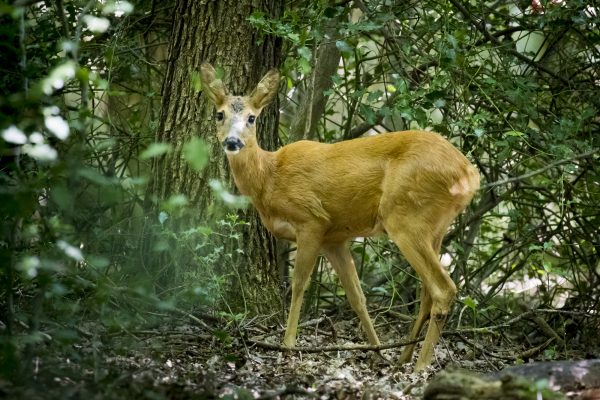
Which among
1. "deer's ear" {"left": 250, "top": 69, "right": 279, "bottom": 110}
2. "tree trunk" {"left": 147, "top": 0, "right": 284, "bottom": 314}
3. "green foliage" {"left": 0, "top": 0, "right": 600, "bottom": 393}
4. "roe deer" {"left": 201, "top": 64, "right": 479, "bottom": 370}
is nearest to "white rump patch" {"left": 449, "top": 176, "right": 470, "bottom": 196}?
"roe deer" {"left": 201, "top": 64, "right": 479, "bottom": 370}

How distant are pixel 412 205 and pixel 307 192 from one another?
0.85 m

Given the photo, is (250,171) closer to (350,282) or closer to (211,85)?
(211,85)

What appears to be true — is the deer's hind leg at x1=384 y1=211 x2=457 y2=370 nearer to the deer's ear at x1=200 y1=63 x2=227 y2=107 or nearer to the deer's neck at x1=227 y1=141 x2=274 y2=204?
the deer's neck at x1=227 y1=141 x2=274 y2=204

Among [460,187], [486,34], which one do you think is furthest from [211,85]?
[486,34]

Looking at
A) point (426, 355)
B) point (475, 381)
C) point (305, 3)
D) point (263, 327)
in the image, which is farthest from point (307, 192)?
point (475, 381)

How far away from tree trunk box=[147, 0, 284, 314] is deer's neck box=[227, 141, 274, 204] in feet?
0.90

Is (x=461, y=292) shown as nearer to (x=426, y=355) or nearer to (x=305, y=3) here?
(x=426, y=355)

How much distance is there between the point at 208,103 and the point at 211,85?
44 centimetres

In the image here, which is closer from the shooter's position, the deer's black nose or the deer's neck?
the deer's black nose

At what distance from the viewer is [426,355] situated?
6.19 metres

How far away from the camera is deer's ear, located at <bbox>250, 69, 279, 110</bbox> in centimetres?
659

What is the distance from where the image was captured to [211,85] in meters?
6.48

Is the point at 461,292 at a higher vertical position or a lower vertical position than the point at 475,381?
higher

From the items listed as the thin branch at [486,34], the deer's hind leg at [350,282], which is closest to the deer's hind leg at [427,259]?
the deer's hind leg at [350,282]
